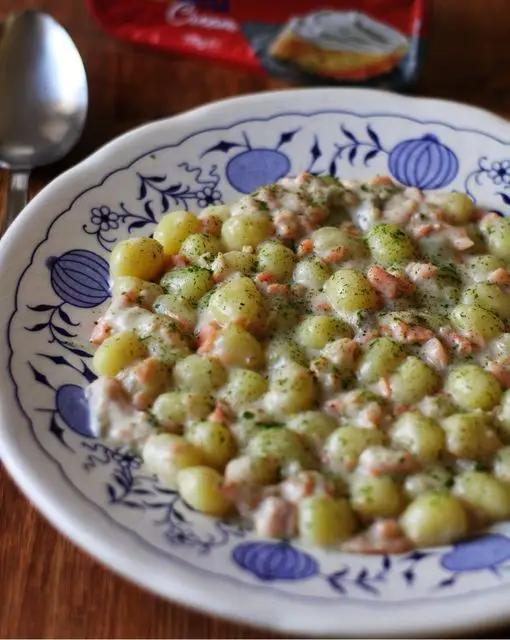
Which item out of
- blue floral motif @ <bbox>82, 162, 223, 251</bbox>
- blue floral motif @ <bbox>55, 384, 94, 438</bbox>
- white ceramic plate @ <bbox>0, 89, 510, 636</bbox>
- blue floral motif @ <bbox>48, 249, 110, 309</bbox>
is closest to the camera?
white ceramic plate @ <bbox>0, 89, 510, 636</bbox>

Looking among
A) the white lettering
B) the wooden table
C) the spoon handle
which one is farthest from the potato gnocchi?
the white lettering

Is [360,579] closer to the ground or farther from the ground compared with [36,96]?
farther from the ground

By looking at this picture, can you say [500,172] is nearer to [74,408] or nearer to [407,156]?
[407,156]

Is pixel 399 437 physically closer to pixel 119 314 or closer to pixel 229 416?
pixel 229 416

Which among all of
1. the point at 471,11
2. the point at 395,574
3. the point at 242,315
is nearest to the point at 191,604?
the point at 395,574

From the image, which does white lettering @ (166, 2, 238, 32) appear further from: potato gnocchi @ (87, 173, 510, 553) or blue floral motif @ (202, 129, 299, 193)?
potato gnocchi @ (87, 173, 510, 553)

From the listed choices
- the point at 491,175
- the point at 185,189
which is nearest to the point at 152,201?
the point at 185,189
